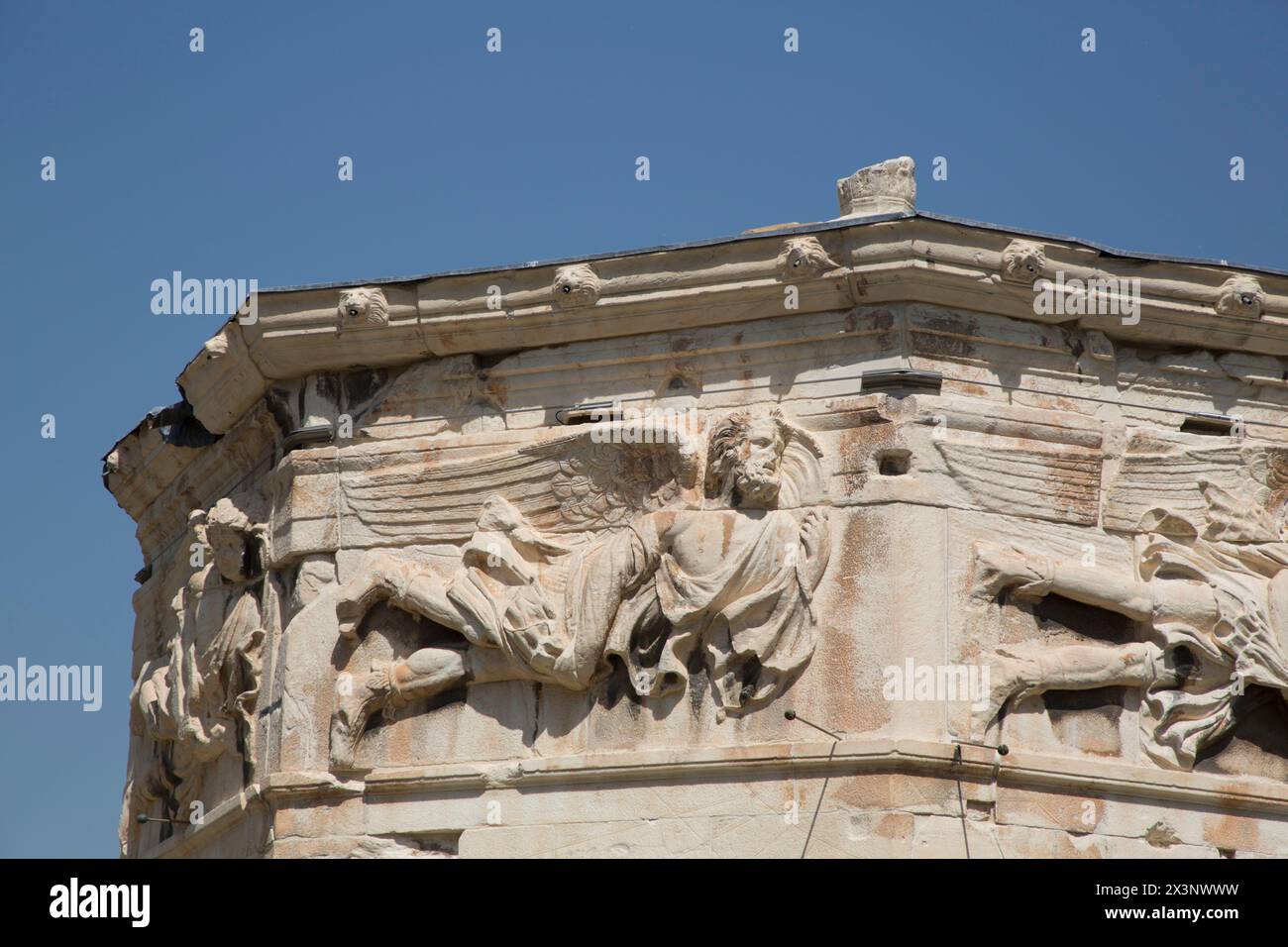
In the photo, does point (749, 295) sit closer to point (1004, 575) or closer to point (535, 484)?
point (535, 484)

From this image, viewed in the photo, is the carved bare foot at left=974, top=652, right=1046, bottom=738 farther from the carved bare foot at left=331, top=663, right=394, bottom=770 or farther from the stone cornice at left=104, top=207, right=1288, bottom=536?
the carved bare foot at left=331, top=663, right=394, bottom=770

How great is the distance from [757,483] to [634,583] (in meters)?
0.87

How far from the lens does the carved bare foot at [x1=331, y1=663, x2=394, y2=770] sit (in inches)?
547

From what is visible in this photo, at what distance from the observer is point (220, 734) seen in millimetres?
14938

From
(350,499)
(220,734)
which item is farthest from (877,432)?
(220,734)

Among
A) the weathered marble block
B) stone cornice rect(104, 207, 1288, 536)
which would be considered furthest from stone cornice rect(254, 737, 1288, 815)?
stone cornice rect(104, 207, 1288, 536)

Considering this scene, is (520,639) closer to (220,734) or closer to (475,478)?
(475,478)

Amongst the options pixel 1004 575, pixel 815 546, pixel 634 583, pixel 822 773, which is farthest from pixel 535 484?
pixel 1004 575

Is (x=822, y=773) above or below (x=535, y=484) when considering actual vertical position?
below

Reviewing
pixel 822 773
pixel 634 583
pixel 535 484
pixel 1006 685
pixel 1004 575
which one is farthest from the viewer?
pixel 535 484

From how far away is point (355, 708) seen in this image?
45.8 feet

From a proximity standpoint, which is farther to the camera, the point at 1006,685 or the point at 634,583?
the point at 634,583

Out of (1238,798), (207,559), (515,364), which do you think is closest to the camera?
(1238,798)

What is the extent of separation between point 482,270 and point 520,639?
84.7 inches
